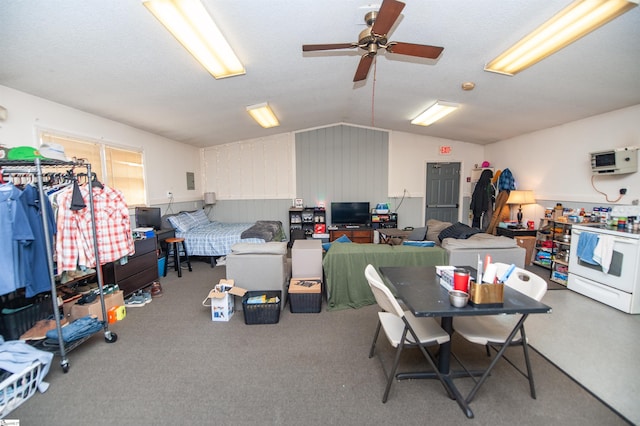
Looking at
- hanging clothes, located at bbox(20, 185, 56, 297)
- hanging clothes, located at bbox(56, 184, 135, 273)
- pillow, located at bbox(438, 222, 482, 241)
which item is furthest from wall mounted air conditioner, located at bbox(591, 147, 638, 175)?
hanging clothes, located at bbox(20, 185, 56, 297)

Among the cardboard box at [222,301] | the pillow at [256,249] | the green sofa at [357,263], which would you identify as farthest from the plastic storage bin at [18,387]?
the green sofa at [357,263]

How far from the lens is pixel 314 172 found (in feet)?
20.9

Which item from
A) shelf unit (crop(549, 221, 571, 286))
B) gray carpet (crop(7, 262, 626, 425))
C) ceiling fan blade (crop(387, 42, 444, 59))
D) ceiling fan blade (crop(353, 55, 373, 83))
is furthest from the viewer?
shelf unit (crop(549, 221, 571, 286))

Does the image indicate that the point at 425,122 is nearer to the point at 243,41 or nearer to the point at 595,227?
the point at 595,227

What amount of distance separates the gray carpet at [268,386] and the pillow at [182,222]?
2.33 m

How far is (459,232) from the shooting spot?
3.69 metres

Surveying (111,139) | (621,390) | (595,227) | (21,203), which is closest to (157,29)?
(21,203)

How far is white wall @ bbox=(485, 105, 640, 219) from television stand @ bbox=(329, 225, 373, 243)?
10.0 feet

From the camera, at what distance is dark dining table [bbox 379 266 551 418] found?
150 centimetres

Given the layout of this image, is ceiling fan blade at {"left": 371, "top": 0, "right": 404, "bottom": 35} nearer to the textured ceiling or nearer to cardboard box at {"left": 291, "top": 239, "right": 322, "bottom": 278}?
the textured ceiling

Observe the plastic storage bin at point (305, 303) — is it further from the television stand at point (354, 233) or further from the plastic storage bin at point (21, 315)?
the television stand at point (354, 233)

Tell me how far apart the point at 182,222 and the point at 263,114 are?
2521 mm

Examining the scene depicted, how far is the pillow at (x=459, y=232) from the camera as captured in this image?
→ 11.6ft

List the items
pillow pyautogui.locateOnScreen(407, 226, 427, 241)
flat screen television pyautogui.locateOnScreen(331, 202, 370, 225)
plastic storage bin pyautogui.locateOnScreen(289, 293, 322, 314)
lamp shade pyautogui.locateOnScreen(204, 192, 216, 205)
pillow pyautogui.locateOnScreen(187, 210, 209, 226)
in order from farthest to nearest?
lamp shade pyautogui.locateOnScreen(204, 192, 216, 205) < flat screen television pyautogui.locateOnScreen(331, 202, 370, 225) < pillow pyautogui.locateOnScreen(187, 210, 209, 226) < pillow pyautogui.locateOnScreen(407, 226, 427, 241) < plastic storage bin pyautogui.locateOnScreen(289, 293, 322, 314)
